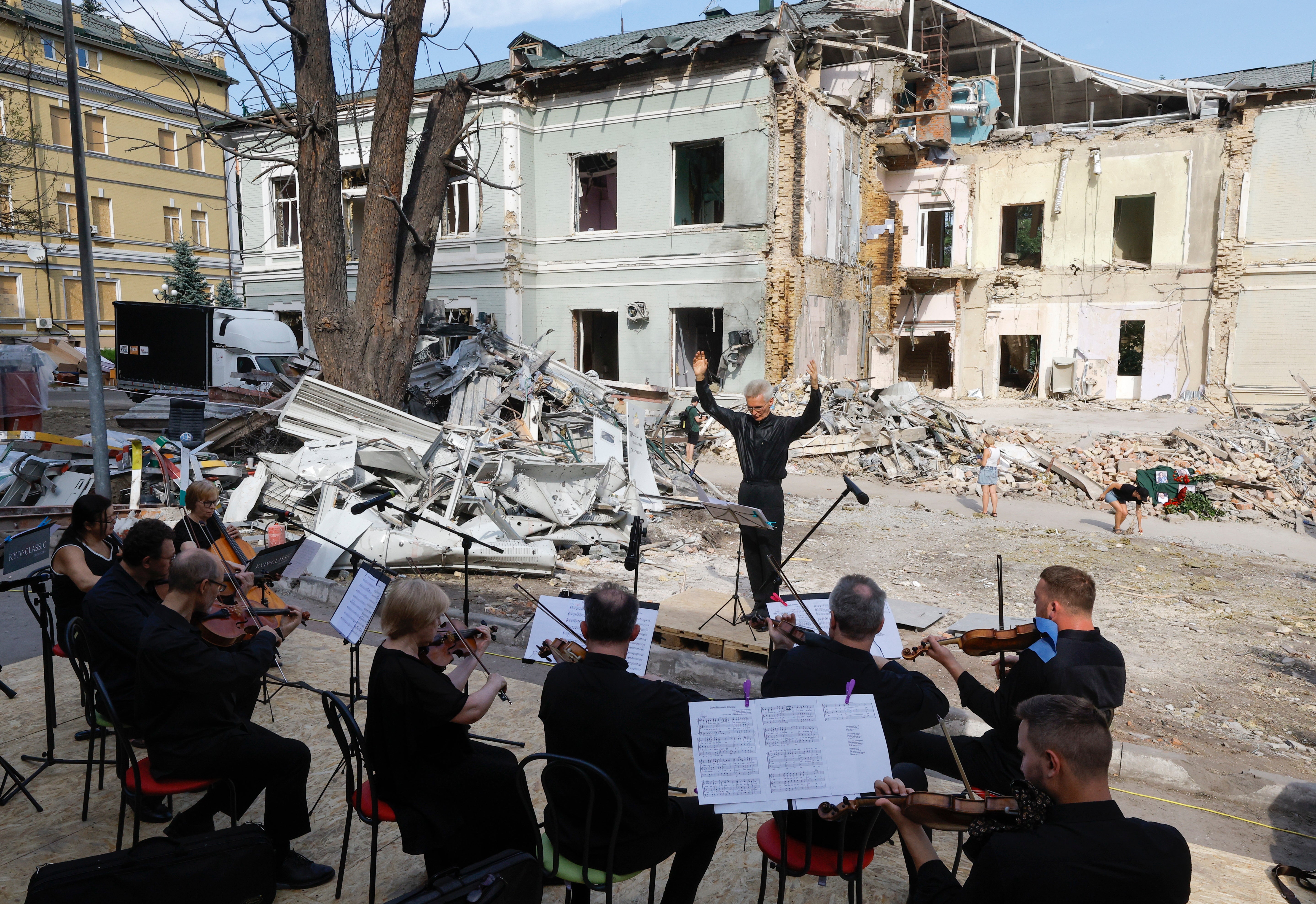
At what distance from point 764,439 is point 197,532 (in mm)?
4547

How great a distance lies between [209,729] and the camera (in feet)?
12.0

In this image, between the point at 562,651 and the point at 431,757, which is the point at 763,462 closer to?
the point at 562,651

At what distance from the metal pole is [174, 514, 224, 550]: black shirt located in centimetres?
310

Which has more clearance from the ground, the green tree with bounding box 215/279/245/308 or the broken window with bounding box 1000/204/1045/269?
the broken window with bounding box 1000/204/1045/269

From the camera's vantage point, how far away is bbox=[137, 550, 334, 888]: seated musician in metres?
3.56

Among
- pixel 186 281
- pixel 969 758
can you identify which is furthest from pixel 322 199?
pixel 186 281

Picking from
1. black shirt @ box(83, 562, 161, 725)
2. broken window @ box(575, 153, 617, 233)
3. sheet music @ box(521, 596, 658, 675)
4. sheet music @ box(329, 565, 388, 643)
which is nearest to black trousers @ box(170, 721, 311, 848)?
black shirt @ box(83, 562, 161, 725)

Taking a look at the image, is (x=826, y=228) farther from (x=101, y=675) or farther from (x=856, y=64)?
(x=101, y=675)

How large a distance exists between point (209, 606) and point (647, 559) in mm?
6873

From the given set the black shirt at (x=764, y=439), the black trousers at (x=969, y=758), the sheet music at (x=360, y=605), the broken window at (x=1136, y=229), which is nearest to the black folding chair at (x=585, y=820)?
the black trousers at (x=969, y=758)

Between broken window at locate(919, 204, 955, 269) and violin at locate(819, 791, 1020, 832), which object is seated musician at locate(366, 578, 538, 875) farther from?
broken window at locate(919, 204, 955, 269)

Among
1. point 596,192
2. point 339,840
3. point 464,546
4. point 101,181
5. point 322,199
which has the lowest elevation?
point 339,840

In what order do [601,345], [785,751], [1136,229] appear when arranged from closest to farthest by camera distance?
[785,751] < [601,345] < [1136,229]

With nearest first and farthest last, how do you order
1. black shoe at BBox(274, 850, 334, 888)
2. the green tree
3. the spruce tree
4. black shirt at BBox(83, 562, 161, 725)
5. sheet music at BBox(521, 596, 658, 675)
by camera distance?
1. black shoe at BBox(274, 850, 334, 888)
2. black shirt at BBox(83, 562, 161, 725)
3. sheet music at BBox(521, 596, 658, 675)
4. the spruce tree
5. the green tree
